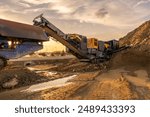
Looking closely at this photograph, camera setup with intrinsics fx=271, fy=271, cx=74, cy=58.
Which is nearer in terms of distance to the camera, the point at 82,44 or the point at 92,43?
the point at 82,44

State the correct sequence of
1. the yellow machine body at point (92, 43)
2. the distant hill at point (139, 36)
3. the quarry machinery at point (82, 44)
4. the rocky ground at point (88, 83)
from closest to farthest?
the rocky ground at point (88, 83)
the quarry machinery at point (82, 44)
the yellow machine body at point (92, 43)
the distant hill at point (139, 36)

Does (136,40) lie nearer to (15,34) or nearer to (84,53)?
(84,53)

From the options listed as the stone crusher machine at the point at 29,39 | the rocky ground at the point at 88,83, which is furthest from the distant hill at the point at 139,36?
the stone crusher machine at the point at 29,39

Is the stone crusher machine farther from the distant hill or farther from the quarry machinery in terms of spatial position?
the distant hill

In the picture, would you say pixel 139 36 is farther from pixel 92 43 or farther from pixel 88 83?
pixel 88 83

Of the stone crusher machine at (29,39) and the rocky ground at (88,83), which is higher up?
the stone crusher machine at (29,39)

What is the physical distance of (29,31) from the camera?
14.5 m

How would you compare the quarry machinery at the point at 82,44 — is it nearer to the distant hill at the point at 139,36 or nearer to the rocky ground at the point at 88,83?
the rocky ground at the point at 88,83

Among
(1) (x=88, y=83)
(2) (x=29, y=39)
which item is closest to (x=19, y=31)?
(2) (x=29, y=39)

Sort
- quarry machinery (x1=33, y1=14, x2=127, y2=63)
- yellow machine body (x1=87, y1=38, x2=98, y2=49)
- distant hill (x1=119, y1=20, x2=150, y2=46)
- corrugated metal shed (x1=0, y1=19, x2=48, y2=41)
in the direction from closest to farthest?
1. corrugated metal shed (x1=0, y1=19, x2=48, y2=41)
2. quarry machinery (x1=33, y1=14, x2=127, y2=63)
3. yellow machine body (x1=87, y1=38, x2=98, y2=49)
4. distant hill (x1=119, y1=20, x2=150, y2=46)

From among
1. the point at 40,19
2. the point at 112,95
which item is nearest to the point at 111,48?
the point at 40,19

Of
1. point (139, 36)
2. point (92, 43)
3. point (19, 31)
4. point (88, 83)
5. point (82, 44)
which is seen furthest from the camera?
point (139, 36)

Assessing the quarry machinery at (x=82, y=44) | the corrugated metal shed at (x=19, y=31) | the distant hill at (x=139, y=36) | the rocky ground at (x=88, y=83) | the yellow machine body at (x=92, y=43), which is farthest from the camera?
the distant hill at (x=139, y=36)

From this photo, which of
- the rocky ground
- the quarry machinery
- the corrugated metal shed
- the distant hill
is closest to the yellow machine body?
the quarry machinery
